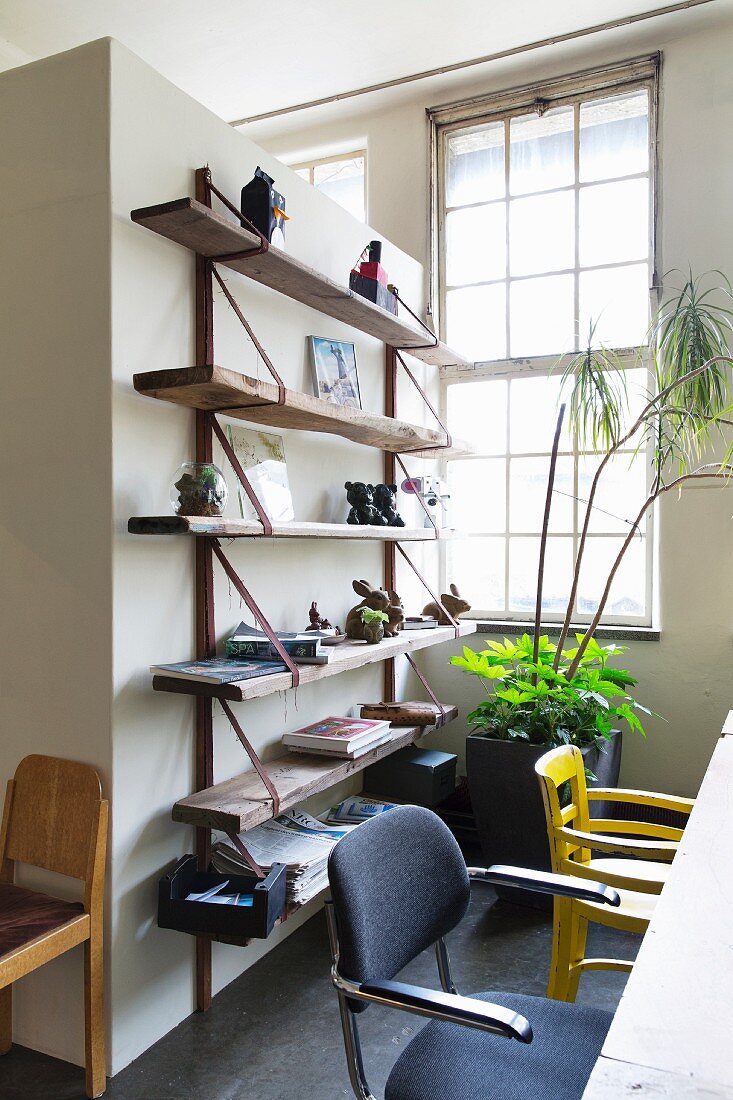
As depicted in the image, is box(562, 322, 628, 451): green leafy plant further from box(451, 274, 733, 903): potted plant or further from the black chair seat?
the black chair seat

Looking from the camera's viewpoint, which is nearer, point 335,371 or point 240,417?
point 240,417

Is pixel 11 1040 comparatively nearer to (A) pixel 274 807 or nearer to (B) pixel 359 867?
(A) pixel 274 807

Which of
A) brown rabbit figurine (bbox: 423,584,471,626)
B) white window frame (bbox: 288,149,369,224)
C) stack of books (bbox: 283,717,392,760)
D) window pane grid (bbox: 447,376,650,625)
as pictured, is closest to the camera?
stack of books (bbox: 283,717,392,760)

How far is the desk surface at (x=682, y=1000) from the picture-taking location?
3.14 feet

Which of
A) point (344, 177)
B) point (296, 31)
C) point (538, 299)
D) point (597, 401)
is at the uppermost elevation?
point (296, 31)

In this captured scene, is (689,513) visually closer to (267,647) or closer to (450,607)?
(450,607)

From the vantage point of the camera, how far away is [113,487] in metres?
2.27

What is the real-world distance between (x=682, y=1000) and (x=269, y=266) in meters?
2.30

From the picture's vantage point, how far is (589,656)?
3.57m

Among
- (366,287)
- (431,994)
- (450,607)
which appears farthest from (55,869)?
(366,287)

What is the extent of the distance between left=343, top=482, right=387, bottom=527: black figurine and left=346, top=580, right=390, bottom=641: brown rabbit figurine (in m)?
0.26

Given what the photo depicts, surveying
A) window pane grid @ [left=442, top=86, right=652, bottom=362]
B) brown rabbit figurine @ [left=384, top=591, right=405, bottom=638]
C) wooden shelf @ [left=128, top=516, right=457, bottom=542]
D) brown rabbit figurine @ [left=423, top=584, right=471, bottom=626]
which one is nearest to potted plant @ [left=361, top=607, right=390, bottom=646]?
brown rabbit figurine @ [left=384, top=591, right=405, bottom=638]

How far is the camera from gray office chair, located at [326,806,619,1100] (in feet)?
4.76

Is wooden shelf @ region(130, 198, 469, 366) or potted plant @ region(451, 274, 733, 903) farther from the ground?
wooden shelf @ region(130, 198, 469, 366)
